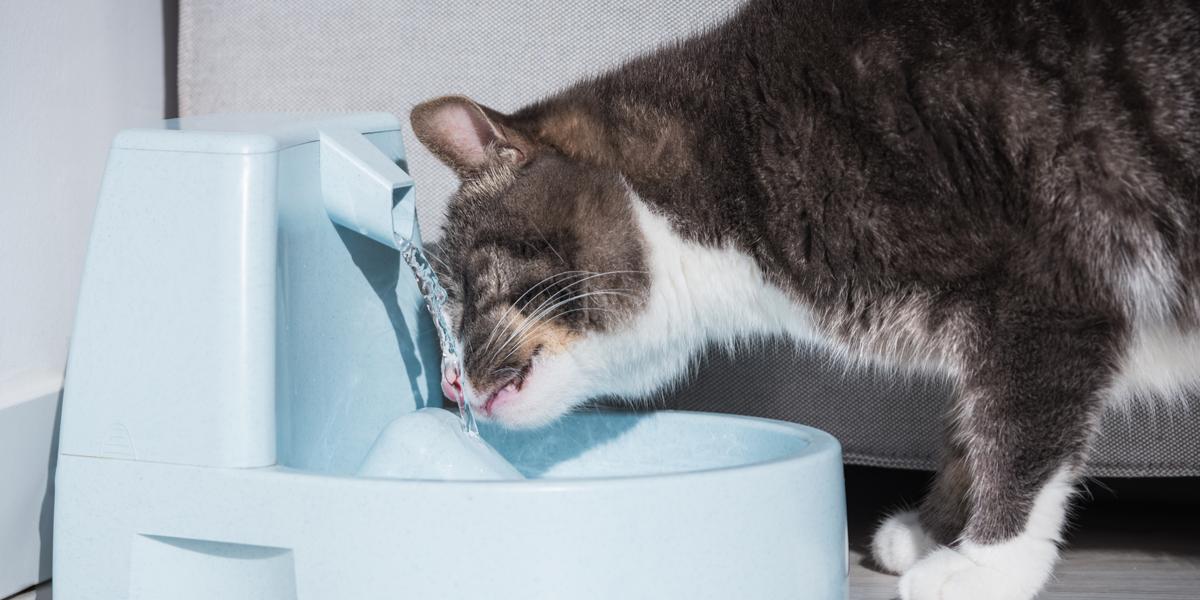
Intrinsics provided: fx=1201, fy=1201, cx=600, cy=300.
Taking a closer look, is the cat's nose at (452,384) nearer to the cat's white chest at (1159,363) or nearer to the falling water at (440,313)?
the falling water at (440,313)

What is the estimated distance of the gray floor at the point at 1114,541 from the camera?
1.45 m

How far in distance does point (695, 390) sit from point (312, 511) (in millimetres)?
752

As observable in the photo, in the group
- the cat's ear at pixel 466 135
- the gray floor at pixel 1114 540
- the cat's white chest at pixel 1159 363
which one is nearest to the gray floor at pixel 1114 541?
the gray floor at pixel 1114 540

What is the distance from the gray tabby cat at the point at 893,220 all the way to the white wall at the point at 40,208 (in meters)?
0.50

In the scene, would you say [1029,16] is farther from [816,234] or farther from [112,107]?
[112,107]

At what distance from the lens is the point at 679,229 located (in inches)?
53.2

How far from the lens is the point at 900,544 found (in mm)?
1506

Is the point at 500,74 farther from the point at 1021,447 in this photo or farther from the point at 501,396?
the point at 1021,447

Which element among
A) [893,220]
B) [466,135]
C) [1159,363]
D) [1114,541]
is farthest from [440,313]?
[1114,541]

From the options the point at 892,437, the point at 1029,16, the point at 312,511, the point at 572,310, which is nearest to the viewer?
the point at 312,511

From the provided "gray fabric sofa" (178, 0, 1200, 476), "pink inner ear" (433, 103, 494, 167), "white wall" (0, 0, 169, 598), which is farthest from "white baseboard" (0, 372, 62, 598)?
"pink inner ear" (433, 103, 494, 167)

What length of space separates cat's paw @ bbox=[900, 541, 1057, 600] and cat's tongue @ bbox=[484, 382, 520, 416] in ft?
1.55

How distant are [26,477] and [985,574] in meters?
1.10

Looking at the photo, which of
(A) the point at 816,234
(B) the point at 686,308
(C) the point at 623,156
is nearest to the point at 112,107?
(C) the point at 623,156
